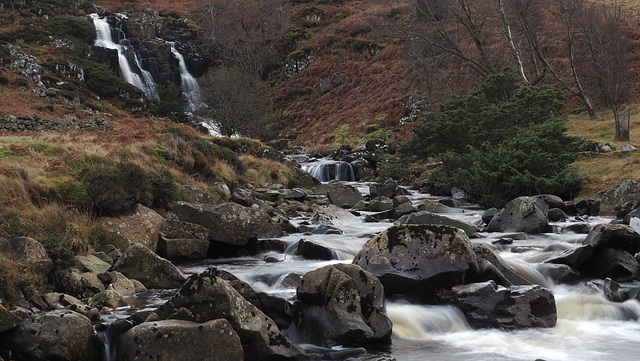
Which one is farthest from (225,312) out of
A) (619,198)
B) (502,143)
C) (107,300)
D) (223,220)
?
(502,143)

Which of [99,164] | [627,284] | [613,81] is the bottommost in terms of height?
[627,284]

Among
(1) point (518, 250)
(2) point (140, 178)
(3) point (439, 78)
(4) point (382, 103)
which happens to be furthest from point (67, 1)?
(1) point (518, 250)

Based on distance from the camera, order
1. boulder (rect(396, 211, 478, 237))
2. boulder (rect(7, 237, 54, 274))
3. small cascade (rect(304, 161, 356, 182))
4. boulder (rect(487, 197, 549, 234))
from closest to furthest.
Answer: boulder (rect(7, 237, 54, 274)), boulder (rect(396, 211, 478, 237)), boulder (rect(487, 197, 549, 234)), small cascade (rect(304, 161, 356, 182))

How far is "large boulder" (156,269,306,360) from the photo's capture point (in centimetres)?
509

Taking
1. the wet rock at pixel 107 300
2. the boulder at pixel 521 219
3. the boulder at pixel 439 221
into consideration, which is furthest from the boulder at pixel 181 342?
the boulder at pixel 521 219

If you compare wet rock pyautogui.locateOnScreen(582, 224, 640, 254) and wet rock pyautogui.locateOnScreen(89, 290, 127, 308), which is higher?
wet rock pyautogui.locateOnScreen(582, 224, 640, 254)

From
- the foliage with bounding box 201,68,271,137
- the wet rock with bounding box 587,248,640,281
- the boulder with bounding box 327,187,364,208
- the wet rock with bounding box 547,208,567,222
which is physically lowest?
the wet rock with bounding box 587,248,640,281

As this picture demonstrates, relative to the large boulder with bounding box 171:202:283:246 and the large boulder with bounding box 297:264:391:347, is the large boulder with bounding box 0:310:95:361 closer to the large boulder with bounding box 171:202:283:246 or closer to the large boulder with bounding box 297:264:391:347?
the large boulder with bounding box 297:264:391:347

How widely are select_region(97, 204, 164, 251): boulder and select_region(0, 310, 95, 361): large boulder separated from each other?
423 cm

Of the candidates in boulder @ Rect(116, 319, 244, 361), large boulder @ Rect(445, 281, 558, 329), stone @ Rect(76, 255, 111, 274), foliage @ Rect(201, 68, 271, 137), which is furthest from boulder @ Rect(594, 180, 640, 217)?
foliage @ Rect(201, 68, 271, 137)

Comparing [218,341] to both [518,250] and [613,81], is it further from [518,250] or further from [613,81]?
[613,81]

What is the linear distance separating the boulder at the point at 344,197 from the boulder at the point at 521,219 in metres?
6.23

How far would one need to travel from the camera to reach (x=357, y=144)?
115 ft

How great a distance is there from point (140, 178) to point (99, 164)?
973mm
